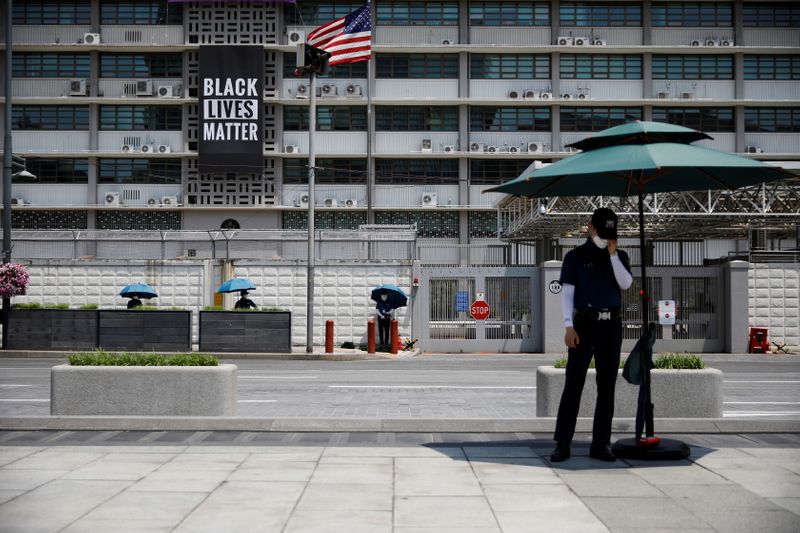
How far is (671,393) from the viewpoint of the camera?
9352 mm

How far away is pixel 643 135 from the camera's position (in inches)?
326

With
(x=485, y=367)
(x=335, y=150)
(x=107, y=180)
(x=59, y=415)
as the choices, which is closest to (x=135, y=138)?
(x=107, y=180)

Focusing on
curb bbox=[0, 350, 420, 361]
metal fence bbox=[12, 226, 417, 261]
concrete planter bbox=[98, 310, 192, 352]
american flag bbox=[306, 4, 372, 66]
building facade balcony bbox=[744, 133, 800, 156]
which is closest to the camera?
curb bbox=[0, 350, 420, 361]

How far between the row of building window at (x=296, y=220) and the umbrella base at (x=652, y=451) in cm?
3709

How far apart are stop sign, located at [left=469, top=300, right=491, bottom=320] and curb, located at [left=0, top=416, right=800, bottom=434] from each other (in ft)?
59.4

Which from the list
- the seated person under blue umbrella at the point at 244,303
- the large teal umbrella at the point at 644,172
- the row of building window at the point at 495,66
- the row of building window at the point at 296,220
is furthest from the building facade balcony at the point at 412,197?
the large teal umbrella at the point at 644,172

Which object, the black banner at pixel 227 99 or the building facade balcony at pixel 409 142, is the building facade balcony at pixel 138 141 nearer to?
the black banner at pixel 227 99

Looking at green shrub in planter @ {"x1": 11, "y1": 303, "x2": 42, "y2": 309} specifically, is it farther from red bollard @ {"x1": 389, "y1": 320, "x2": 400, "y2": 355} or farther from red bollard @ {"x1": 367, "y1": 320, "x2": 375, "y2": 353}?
red bollard @ {"x1": 389, "y1": 320, "x2": 400, "y2": 355}

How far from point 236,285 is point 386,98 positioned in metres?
20.3

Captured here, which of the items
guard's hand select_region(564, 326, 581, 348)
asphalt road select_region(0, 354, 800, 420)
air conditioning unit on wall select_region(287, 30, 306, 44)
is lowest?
asphalt road select_region(0, 354, 800, 420)

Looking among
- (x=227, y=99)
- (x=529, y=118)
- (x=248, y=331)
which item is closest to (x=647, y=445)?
(x=248, y=331)

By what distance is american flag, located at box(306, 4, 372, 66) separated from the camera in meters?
27.4

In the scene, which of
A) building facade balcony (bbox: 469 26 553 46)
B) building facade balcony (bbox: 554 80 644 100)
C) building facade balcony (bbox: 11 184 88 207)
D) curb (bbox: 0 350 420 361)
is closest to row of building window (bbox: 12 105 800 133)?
building facade balcony (bbox: 554 80 644 100)

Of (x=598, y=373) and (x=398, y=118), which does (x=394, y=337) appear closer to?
(x=598, y=373)
